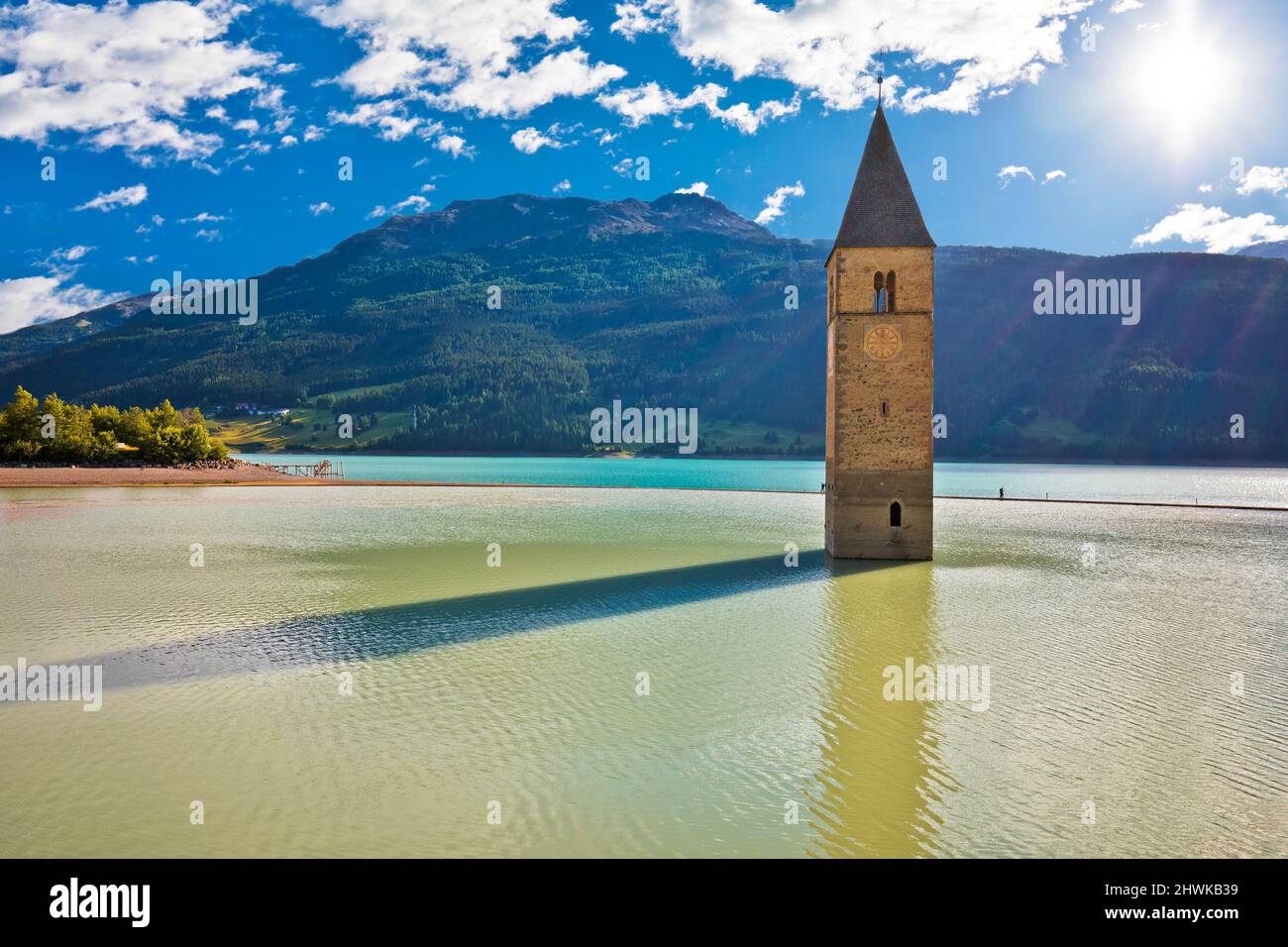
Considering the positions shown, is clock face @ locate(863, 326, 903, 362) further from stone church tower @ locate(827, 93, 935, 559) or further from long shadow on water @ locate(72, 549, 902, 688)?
long shadow on water @ locate(72, 549, 902, 688)

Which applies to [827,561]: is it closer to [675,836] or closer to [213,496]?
[675,836]

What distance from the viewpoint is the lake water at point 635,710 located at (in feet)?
31.4

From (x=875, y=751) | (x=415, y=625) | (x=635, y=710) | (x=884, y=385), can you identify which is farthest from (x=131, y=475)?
(x=875, y=751)

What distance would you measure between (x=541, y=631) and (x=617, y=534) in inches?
841

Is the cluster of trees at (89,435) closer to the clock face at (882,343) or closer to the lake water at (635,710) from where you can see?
the lake water at (635,710)

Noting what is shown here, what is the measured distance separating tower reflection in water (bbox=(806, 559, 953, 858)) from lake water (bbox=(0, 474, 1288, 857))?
65 millimetres

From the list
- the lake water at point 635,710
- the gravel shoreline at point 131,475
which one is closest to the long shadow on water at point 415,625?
the lake water at point 635,710

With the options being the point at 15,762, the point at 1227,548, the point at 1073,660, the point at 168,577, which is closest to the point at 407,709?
the point at 15,762

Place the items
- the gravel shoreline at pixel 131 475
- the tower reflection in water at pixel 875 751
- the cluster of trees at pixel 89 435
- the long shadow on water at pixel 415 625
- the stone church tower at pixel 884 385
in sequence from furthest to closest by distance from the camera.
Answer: the cluster of trees at pixel 89 435
the gravel shoreline at pixel 131 475
the stone church tower at pixel 884 385
the long shadow on water at pixel 415 625
the tower reflection in water at pixel 875 751

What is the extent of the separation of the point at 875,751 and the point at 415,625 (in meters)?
12.0

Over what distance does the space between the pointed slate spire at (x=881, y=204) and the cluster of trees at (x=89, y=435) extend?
74.1 metres

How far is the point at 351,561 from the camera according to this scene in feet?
100.0

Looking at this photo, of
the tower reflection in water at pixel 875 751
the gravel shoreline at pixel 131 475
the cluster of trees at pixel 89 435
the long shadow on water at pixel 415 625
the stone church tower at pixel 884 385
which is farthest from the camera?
the cluster of trees at pixel 89 435

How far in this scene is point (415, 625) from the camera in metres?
19.9
